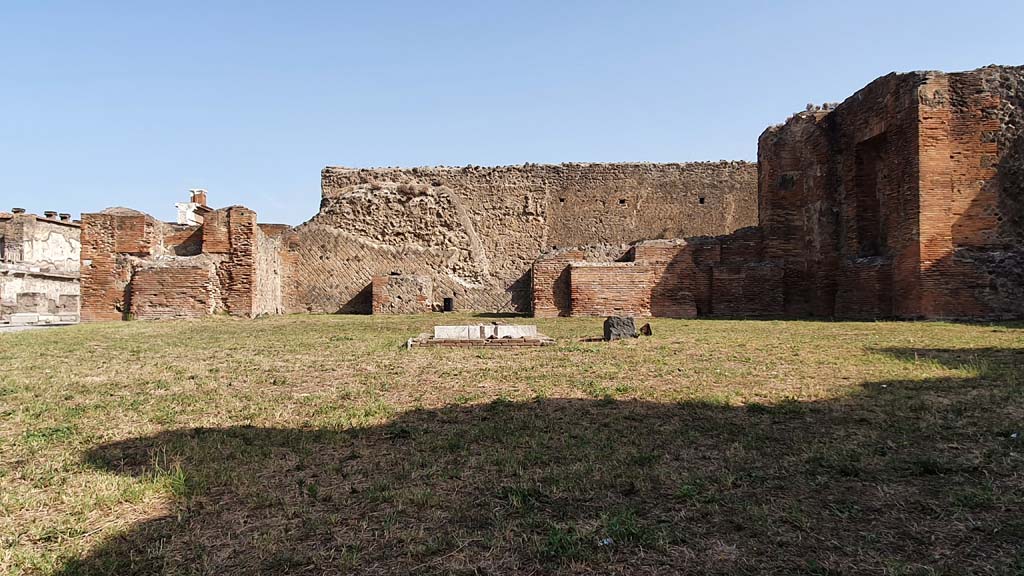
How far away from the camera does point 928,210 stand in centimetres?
1145

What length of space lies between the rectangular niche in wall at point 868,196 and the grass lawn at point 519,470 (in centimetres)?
878

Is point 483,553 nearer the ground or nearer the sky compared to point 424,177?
nearer the ground

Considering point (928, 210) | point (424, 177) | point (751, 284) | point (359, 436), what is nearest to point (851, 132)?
point (928, 210)

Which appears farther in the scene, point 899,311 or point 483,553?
point 899,311

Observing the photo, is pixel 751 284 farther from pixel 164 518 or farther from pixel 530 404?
pixel 164 518

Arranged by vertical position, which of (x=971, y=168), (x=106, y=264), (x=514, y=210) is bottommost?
(x=106, y=264)

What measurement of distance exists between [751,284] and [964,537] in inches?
526

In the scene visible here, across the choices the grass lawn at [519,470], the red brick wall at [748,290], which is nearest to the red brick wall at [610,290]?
the red brick wall at [748,290]

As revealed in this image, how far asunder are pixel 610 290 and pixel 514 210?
786 centimetres

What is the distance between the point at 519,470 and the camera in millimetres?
2646

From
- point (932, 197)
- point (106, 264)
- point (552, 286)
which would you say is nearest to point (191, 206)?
point (106, 264)

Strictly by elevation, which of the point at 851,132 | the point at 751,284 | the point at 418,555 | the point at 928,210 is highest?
the point at 851,132

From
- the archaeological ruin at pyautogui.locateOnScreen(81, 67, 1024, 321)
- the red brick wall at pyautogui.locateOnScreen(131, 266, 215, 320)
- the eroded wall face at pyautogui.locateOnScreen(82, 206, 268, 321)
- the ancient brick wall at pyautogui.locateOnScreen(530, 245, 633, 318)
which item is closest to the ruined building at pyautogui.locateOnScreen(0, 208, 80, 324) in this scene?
the archaeological ruin at pyautogui.locateOnScreen(81, 67, 1024, 321)

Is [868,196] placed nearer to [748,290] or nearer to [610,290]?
[748,290]
